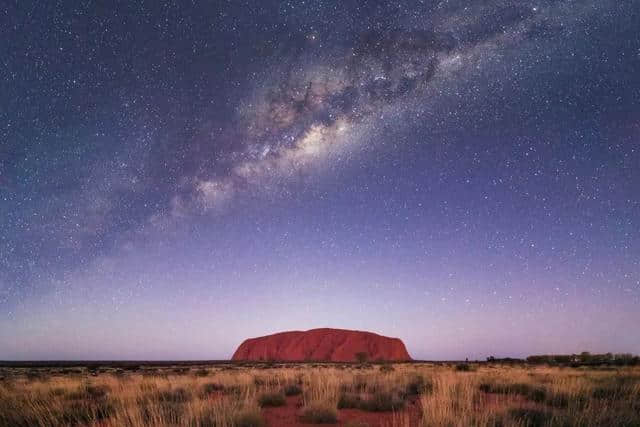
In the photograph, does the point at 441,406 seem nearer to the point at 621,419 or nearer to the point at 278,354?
the point at 621,419

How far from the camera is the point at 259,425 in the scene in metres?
5.90

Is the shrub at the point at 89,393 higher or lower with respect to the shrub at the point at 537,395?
lower

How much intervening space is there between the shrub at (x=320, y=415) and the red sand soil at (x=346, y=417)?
119 millimetres

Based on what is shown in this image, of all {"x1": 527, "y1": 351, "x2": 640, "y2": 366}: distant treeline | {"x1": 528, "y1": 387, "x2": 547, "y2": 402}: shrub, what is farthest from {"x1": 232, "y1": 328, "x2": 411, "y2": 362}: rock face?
{"x1": 528, "y1": 387, "x2": 547, "y2": 402}: shrub

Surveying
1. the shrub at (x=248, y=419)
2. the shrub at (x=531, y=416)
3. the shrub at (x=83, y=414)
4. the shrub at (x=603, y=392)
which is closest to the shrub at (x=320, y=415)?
the shrub at (x=248, y=419)

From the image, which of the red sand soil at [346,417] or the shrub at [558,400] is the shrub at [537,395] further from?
the red sand soil at [346,417]

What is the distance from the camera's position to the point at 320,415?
6832mm

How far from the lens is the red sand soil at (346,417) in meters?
6.59

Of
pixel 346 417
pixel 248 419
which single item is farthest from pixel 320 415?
pixel 248 419

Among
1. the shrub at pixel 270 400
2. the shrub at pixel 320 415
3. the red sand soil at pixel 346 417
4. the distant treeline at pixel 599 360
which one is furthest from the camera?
the distant treeline at pixel 599 360

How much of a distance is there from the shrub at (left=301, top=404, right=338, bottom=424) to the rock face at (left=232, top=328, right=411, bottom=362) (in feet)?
407

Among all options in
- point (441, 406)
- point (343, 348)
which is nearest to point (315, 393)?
point (441, 406)

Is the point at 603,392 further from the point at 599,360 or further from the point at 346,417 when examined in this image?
the point at 599,360

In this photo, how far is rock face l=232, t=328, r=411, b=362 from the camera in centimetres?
13175
